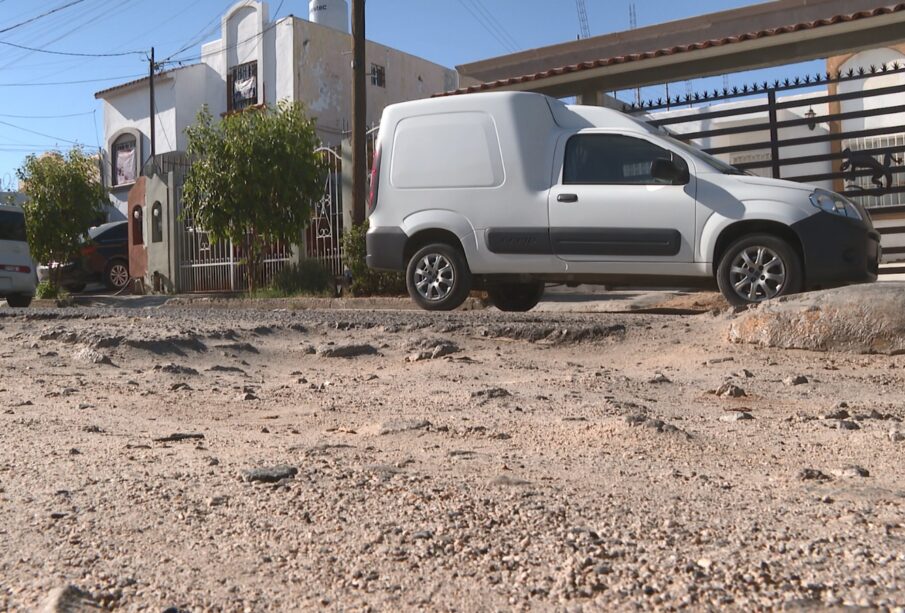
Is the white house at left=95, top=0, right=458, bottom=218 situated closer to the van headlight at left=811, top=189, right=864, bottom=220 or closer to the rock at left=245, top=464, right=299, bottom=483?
the van headlight at left=811, top=189, right=864, bottom=220

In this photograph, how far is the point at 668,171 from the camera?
759cm

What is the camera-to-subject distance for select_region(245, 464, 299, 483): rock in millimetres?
2562

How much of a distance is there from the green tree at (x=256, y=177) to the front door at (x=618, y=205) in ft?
23.1

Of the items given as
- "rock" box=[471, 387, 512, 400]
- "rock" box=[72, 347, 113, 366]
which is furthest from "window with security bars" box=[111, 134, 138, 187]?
"rock" box=[471, 387, 512, 400]

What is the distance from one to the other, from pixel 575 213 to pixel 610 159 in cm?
57

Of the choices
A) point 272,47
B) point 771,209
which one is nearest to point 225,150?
point 771,209

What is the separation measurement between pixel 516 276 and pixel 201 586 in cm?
696

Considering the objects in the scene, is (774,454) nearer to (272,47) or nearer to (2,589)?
(2,589)

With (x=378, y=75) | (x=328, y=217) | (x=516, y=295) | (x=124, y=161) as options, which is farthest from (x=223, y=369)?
(x=124, y=161)

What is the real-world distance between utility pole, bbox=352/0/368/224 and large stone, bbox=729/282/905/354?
870cm

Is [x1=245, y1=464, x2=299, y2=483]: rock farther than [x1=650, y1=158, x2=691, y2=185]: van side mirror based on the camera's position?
No

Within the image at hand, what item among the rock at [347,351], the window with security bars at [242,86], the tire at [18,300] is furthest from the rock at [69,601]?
the window with security bars at [242,86]

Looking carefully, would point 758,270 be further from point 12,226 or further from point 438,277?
point 12,226

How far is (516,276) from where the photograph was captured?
340 inches
